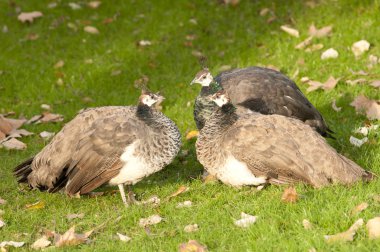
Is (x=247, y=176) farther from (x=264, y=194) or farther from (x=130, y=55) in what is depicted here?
(x=130, y=55)

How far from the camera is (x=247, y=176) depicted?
6566mm

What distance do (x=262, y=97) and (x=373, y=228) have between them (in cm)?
304

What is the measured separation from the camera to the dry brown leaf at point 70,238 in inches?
228

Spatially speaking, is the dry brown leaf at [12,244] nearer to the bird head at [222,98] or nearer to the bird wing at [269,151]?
the bird wing at [269,151]

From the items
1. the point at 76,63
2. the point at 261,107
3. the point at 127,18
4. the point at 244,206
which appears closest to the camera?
the point at 244,206

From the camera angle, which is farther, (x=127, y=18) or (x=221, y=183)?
(x=127, y=18)

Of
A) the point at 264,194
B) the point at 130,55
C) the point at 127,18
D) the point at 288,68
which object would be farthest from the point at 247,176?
the point at 127,18

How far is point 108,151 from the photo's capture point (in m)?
6.79

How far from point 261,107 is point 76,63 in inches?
192

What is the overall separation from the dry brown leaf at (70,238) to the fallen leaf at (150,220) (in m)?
0.51

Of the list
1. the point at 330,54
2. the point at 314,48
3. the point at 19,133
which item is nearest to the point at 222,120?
the point at 19,133

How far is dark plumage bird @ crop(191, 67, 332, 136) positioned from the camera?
7.76 m

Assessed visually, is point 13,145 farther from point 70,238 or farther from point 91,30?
point 91,30

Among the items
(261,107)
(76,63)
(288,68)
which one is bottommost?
(76,63)
